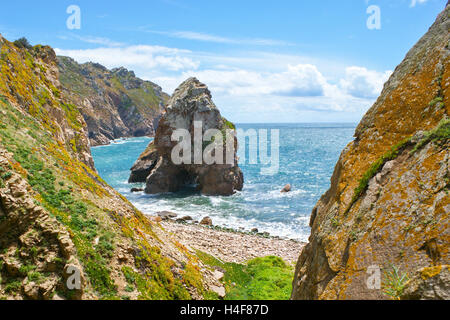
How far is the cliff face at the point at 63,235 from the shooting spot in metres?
10.1

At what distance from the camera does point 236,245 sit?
3128 centimetres

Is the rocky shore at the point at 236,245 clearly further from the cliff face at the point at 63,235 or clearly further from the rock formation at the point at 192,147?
the rock formation at the point at 192,147

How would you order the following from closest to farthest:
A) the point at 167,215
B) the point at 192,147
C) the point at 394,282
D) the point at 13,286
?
1. the point at 394,282
2. the point at 13,286
3. the point at 167,215
4. the point at 192,147

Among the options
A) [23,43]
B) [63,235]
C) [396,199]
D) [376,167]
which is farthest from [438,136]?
[23,43]

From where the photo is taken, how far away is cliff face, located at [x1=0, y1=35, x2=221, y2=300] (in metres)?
10.1

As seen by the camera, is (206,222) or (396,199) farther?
(206,222)

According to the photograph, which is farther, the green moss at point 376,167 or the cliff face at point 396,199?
the green moss at point 376,167

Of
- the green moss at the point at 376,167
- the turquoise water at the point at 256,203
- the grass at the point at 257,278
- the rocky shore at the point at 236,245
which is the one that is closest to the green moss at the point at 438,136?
the green moss at the point at 376,167

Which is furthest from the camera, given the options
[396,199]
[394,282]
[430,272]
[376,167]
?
[376,167]

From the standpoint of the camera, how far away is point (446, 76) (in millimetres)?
8211

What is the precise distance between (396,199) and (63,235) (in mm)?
11494

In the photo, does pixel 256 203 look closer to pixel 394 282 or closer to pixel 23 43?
pixel 23 43

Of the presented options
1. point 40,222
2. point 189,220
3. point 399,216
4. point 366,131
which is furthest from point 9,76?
point 189,220

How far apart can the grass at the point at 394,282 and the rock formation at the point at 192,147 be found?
5346cm
